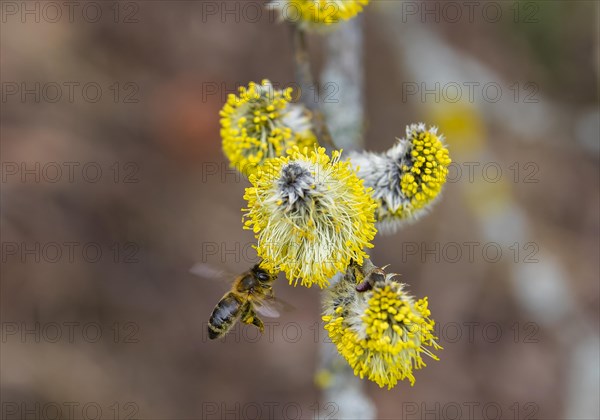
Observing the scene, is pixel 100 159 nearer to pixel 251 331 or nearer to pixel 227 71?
pixel 227 71

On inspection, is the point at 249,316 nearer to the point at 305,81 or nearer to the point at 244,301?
the point at 244,301

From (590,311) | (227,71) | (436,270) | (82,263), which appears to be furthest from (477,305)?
(82,263)

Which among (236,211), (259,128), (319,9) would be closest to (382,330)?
(259,128)

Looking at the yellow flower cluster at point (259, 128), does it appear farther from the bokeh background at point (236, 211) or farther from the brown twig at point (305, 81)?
the bokeh background at point (236, 211)

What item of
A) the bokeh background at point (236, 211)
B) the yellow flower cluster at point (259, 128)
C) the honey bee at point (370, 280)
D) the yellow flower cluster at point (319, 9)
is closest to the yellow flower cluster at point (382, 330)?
the honey bee at point (370, 280)

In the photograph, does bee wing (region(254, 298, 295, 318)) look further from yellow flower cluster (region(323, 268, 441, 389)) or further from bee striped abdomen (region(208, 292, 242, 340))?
yellow flower cluster (region(323, 268, 441, 389))

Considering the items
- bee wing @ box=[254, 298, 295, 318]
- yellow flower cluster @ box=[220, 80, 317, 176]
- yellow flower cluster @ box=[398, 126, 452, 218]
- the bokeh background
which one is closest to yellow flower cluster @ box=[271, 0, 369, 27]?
yellow flower cluster @ box=[220, 80, 317, 176]
